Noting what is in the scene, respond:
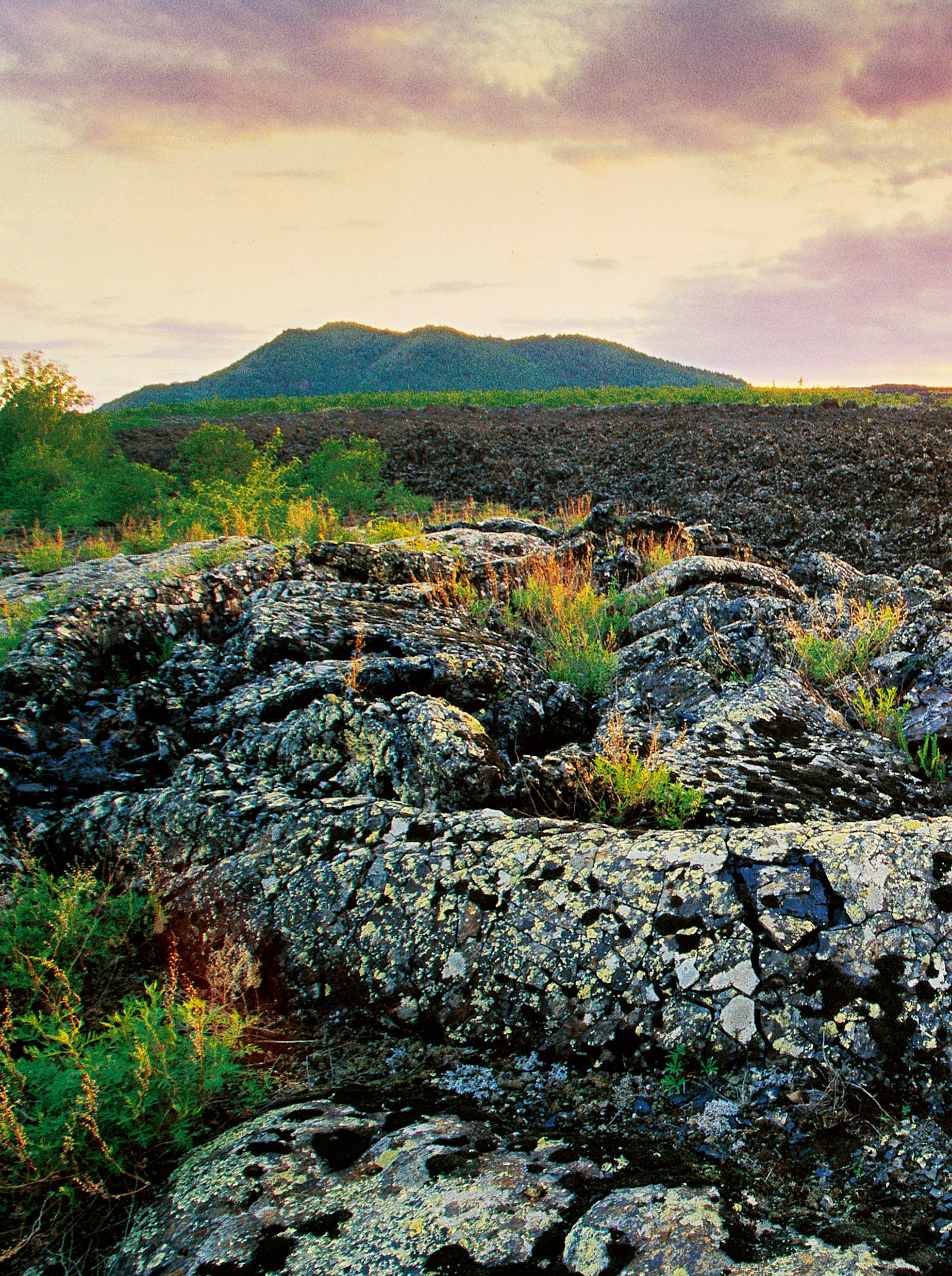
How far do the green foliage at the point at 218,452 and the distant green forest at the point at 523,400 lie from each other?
80.3ft

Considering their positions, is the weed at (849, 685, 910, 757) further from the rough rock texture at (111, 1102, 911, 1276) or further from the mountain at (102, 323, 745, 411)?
the mountain at (102, 323, 745, 411)

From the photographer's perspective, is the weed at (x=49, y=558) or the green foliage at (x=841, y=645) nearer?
the green foliage at (x=841, y=645)

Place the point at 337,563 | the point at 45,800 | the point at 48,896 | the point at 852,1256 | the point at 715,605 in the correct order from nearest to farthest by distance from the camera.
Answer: the point at 852,1256 < the point at 48,896 < the point at 45,800 < the point at 715,605 < the point at 337,563

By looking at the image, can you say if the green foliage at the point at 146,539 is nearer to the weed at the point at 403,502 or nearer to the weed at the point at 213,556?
the weed at the point at 213,556

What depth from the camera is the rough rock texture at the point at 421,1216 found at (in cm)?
164

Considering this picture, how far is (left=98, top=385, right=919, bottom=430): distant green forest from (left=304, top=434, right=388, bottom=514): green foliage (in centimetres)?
2007

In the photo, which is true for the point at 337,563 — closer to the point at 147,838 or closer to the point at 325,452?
the point at 147,838

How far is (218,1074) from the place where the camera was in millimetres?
2285

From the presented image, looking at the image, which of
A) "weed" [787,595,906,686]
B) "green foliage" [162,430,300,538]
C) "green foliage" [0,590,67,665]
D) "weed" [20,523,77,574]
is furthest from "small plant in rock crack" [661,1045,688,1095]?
"weed" [20,523,77,574]

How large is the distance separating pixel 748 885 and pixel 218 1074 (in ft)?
6.65

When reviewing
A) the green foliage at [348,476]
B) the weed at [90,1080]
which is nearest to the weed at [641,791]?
the weed at [90,1080]

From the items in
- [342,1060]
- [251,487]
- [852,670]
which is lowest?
[342,1060]

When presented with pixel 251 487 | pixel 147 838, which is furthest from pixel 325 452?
pixel 147 838

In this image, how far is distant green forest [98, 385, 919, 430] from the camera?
41.1 metres
